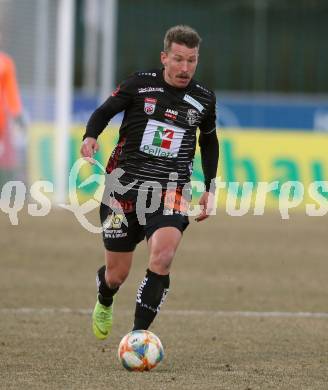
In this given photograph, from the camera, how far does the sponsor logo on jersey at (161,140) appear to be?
7.72 m

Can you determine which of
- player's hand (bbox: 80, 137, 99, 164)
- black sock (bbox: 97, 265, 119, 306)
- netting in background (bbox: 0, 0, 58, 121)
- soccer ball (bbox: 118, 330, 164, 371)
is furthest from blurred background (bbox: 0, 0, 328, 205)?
soccer ball (bbox: 118, 330, 164, 371)

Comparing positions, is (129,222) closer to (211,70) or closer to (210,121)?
(210,121)

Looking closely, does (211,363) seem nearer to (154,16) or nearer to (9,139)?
(9,139)

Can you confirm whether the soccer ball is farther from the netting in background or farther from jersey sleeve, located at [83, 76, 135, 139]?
the netting in background

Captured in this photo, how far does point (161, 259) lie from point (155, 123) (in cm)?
103

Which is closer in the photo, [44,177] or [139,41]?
[44,177]

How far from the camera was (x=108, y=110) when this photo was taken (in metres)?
7.69

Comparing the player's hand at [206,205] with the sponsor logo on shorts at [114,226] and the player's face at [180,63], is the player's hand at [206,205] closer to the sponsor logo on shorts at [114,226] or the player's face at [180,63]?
the sponsor logo on shorts at [114,226]

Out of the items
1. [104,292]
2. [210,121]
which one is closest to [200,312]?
[104,292]

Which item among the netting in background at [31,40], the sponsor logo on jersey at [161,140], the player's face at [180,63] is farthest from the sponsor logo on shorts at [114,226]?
the netting in background at [31,40]

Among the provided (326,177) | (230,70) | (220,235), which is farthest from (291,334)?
(230,70)

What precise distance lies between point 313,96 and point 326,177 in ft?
59.3

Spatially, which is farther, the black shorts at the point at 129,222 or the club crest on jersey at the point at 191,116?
the club crest on jersey at the point at 191,116

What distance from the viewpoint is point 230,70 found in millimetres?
39188
